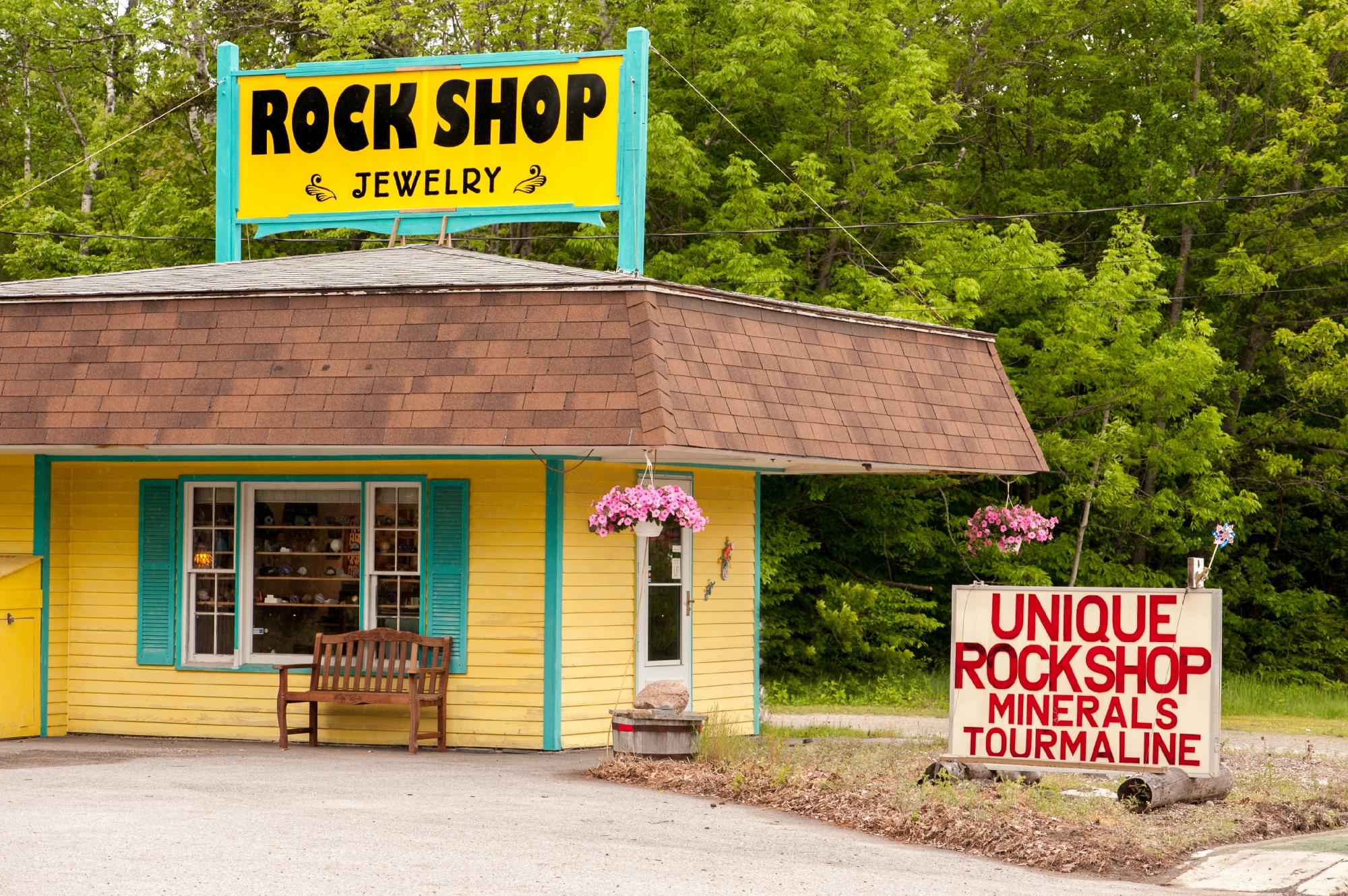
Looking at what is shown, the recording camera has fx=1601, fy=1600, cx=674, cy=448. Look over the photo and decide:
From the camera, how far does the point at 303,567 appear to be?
15.0m

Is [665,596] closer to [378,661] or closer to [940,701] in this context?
[378,661]

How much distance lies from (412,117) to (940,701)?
426 inches

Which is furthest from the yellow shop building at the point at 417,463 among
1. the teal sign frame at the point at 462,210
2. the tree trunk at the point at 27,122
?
Answer: the tree trunk at the point at 27,122

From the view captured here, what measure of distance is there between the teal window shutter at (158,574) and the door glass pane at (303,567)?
0.77m

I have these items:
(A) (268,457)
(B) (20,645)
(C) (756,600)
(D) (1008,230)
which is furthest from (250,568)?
(D) (1008,230)

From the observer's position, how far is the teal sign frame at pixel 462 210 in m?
16.0

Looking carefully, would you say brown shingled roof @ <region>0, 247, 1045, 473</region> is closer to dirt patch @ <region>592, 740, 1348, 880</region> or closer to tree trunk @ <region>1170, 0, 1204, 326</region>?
dirt patch @ <region>592, 740, 1348, 880</region>

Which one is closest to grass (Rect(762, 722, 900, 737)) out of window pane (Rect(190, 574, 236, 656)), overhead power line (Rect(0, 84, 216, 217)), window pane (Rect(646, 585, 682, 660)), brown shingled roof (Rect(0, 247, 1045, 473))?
window pane (Rect(646, 585, 682, 660))

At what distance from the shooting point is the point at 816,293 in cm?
2523

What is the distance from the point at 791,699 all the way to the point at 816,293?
21.6ft

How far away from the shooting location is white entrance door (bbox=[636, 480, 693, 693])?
15.0 metres

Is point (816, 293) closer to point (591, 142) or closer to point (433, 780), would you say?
point (591, 142)

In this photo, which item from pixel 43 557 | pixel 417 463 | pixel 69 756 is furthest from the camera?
pixel 43 557

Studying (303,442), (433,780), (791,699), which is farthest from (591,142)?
(791,699)
